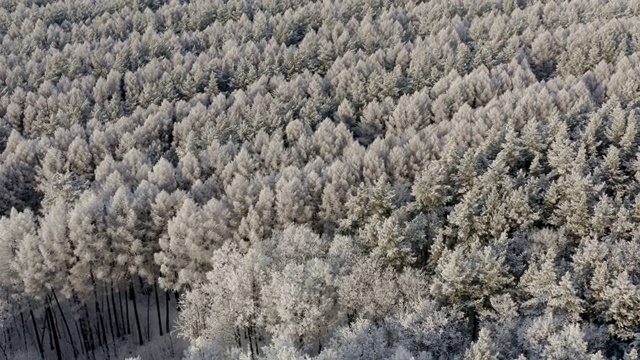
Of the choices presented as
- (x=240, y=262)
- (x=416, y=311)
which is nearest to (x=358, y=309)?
(x=416, y=311)

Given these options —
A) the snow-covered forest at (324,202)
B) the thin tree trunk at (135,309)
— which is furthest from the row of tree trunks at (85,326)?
the snow-covered forest at (324,202)

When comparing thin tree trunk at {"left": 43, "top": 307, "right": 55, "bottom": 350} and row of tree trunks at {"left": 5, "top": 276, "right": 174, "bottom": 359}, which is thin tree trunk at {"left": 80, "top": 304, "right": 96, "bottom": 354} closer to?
row of tree trunks at {"left": 5, "top": 276, "right": 174, "bottom": 359}

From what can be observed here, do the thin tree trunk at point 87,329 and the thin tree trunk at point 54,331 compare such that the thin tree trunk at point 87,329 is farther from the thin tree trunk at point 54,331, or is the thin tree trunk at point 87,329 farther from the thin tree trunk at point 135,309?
the thin tree trunk at point 135,309

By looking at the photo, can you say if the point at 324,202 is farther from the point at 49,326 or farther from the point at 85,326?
the point at 49,326

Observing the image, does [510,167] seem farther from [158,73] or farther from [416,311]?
[158,73]

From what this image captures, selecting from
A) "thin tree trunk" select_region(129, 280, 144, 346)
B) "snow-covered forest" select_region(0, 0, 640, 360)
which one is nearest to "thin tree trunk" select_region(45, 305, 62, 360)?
"snow-covered forest" select_region(0, 0, 640, 360)

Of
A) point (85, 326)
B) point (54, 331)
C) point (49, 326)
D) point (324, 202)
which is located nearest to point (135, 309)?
point (85, 326)

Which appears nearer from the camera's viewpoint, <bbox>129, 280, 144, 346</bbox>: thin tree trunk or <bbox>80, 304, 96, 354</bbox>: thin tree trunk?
<bbox>80, 304, 96, 354</bbox>: thin tree trunk

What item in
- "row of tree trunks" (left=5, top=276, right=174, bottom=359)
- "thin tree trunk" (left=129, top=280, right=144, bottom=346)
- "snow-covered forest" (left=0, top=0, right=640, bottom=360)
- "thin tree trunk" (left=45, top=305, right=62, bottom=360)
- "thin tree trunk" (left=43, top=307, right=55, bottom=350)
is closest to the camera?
"snow-covered forest" (left=0, top=0, right=640, bottom=360)

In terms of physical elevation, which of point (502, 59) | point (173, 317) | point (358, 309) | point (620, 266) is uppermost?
point (502, 59)
